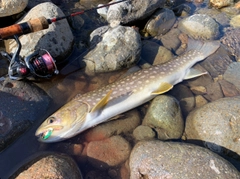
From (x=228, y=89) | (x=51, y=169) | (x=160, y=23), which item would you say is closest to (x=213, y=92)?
(x=228, y=89)

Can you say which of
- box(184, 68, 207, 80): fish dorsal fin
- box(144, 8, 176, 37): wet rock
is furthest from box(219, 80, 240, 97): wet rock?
box(144, 8, 176, 37): wet rock

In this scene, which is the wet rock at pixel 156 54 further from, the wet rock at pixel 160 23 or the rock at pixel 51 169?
the rock at pixel 51 169

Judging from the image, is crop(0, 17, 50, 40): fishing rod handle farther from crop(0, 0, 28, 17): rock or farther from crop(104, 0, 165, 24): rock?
crop(104, 0, 165, 24): rock

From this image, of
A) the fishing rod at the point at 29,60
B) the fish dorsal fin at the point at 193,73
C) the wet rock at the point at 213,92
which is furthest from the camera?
the fish dorsal fin at the point at 193,73

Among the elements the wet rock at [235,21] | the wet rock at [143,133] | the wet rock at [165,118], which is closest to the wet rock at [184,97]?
the wet rock at [165,118]

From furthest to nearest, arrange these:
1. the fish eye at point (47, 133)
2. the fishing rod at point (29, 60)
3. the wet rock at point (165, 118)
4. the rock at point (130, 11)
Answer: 1. the rock at point (130, 11)
2. the wet rock at point (165, 118)
3. the fishing rod at point (29, 60)
4. the fish eye at point (47, 133)

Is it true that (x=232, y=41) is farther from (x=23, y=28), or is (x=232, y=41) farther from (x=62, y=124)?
(x=23, y=28)
